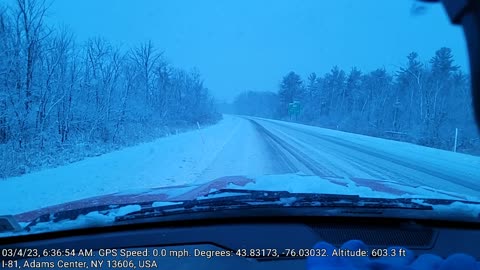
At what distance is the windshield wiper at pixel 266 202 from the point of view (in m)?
2.89

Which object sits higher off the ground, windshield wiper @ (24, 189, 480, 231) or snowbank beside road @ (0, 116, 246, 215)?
windshield wiper @ (24, 189, 480, 231)

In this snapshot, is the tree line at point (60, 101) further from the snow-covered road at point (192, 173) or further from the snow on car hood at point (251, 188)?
the snow on car hood at point (251, 188)

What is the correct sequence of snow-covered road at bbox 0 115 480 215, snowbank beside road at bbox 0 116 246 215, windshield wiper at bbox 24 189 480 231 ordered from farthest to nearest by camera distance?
snow-covered road at bbox 0 115 480 215 → snowbank beside road at bbox 0 116 246 215 → windshield wiper at bbox 24 189 480 231

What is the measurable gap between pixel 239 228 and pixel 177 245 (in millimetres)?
485

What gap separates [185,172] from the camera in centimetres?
977

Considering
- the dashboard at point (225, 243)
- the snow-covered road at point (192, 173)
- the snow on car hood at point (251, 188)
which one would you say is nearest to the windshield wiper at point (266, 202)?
the dashboard at point (225, 243)

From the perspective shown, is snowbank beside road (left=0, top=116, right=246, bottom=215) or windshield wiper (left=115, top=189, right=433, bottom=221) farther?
snowbank beside road (left=0, top=116, right=246, bottom=215)

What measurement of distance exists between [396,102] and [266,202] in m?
44.3

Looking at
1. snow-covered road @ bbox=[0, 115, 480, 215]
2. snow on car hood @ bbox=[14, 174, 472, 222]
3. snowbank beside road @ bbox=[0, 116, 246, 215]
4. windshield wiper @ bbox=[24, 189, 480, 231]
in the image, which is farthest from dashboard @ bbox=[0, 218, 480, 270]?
snowbank beside road @ bbox=[0, 116, 246, 215]

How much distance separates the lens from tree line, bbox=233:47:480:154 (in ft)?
71.3

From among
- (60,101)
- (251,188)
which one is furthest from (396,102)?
(251,188)

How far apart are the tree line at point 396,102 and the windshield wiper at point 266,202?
3.07ft

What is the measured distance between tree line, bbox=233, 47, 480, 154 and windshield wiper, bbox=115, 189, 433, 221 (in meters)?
0.93

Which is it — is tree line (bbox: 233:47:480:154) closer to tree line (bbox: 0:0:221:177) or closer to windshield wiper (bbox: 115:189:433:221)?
windshield wiper (bbox: 115:189:433:221)
